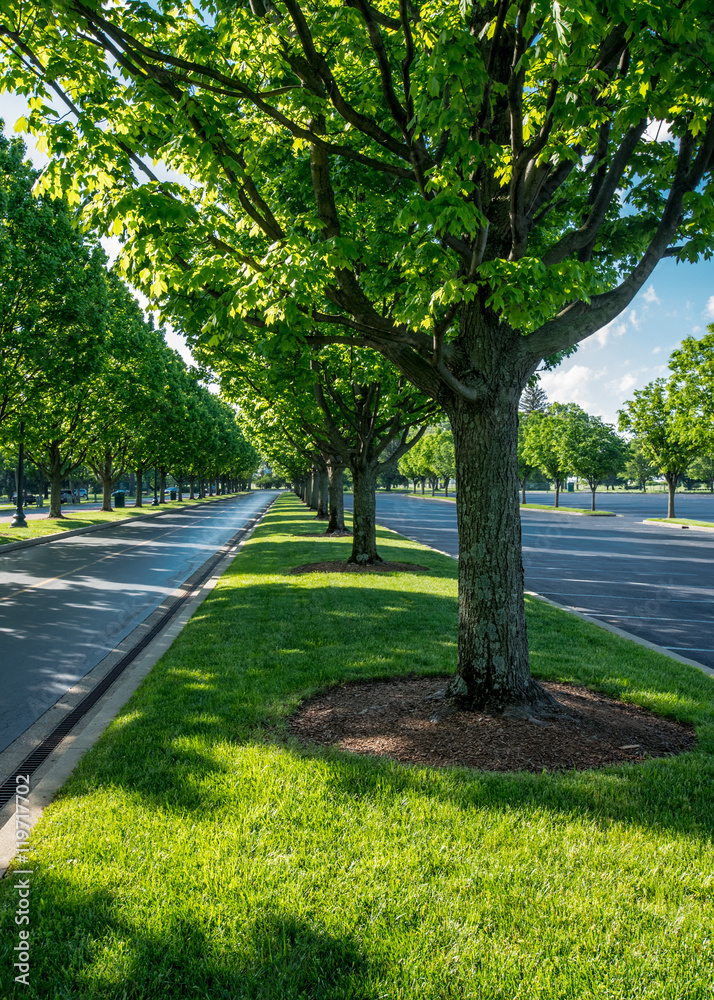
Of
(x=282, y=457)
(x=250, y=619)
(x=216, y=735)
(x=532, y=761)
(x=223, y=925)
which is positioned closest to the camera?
(x=223, y=925)

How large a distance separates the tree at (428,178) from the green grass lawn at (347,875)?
4.90 ft

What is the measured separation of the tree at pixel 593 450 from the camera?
48.1 m

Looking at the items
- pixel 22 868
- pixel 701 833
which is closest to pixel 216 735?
pixel 22 868

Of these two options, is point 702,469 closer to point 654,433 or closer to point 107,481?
point 654,433

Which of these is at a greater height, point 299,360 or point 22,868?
point 299,360

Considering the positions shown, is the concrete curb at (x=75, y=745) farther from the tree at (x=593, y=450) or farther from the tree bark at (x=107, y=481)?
the tree at (x=593, y=450)

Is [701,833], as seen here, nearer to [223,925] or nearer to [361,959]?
[361,959]

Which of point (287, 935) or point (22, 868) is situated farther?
point (22, 868)

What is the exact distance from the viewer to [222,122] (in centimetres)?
466

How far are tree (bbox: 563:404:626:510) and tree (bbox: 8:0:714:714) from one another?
45.4 meters

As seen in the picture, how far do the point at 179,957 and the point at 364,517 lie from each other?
11.8 meters

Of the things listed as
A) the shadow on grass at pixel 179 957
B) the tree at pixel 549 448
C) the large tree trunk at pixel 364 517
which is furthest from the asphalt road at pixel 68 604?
the tree at pixel 549 448

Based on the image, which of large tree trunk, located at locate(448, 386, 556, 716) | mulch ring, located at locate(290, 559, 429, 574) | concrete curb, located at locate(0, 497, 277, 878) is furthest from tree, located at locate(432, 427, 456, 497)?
large tree trunk, located at locate(448, 386, 556, 716)

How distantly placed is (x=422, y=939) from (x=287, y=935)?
0.57m
